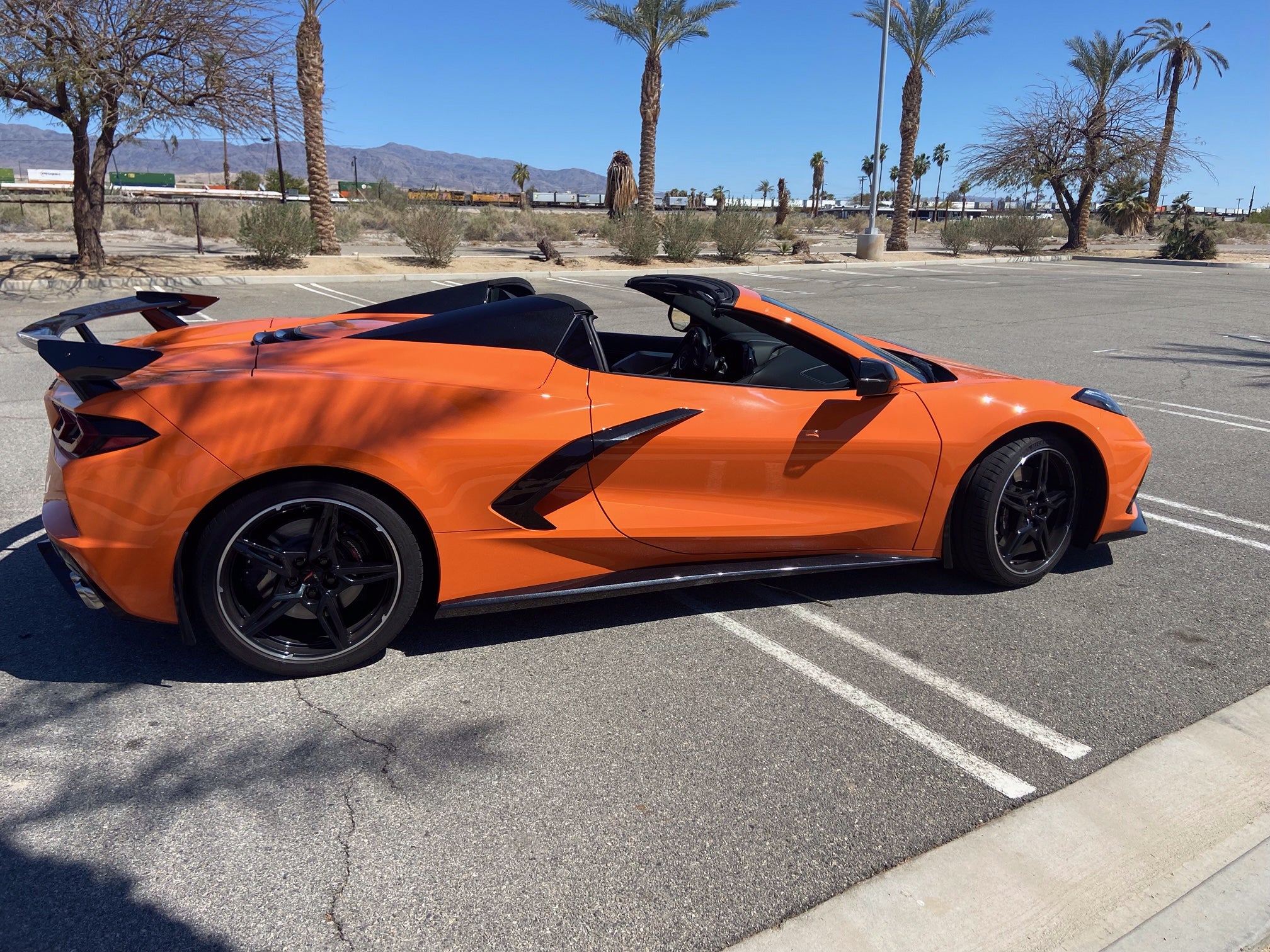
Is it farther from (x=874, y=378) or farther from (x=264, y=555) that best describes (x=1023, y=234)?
(x=264, y=555)

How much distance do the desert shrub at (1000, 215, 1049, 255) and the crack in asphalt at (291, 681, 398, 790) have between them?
123 ft

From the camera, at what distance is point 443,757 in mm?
2846

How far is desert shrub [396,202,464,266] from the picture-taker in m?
21.9

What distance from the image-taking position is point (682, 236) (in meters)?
25.8

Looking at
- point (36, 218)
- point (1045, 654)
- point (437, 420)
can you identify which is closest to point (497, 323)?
point (437, 420)

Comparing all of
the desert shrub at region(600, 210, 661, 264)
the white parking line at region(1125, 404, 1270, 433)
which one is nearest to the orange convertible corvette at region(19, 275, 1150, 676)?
the white parking line at region(1125, 404, 1270, 433)

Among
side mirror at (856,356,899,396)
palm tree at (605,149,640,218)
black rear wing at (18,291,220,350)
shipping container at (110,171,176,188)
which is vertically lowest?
side mirror at (856,356,899,396)

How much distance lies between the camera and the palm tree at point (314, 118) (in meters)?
20.9

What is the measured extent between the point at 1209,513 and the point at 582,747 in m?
4.40

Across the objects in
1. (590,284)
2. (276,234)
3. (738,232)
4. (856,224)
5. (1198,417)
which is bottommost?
(1198,417)

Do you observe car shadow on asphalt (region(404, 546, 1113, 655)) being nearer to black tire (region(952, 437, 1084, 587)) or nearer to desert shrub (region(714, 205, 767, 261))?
black tire (region(952, 437, 1084, 587))

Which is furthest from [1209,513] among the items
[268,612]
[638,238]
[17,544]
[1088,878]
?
[638,238]

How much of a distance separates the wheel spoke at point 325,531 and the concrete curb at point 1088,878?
184 cm

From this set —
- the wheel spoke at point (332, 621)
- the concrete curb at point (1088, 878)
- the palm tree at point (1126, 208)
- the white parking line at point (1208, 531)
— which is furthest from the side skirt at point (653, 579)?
the palm tree at point (1126, 208)
